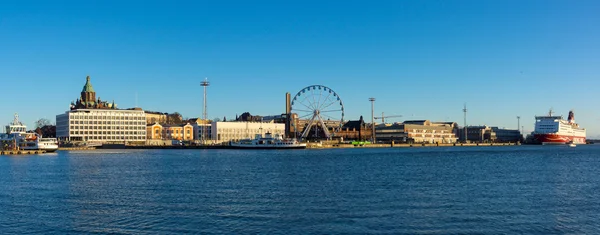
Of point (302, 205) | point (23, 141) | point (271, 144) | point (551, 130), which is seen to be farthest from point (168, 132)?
point (302, 205)

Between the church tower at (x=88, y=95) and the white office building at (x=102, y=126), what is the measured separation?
51.2 ft

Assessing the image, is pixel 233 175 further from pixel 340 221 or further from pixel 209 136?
pixel 209 136

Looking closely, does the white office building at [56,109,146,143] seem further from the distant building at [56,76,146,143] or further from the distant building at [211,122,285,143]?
the distant building at [211,122,285,143]

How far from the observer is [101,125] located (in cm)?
17050

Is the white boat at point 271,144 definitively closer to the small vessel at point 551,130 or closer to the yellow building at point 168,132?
the yellow building at point 168,132

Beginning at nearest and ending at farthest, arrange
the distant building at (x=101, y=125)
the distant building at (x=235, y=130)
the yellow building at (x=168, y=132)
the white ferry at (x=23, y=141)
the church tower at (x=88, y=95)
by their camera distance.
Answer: the white ferry at (x=23, y=141)
the distant building at (x=101, y=125)
the yellow building at (x=168, y=132)
the distant building at (x=235, y=130)
the church tower at (x=88, y=95)

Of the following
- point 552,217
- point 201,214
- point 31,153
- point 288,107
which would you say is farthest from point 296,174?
point 288,107

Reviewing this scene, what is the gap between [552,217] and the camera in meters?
26.3

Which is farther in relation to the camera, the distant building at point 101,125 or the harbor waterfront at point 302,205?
the distant building at point 101,125

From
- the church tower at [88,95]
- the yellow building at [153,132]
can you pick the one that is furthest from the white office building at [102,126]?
the church tower at [88,95]

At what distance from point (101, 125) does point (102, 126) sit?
17.0 inches

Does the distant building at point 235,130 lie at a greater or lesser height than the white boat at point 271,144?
greater

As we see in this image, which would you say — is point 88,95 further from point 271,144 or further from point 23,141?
point 23,141

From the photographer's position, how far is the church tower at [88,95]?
19400 cm
